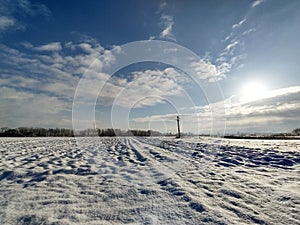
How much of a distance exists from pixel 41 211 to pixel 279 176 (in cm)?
560

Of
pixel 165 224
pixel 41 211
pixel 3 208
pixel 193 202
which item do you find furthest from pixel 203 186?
pixel 3 208

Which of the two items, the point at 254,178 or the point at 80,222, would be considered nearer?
the point at 80,222

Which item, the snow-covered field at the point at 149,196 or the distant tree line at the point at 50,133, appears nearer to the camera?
the snow-covered field at the point at 149,196

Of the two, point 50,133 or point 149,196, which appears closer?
point 149,196

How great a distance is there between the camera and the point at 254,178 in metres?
5.03

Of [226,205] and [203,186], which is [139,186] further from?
[226,205]

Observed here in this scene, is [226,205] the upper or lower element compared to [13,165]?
lower

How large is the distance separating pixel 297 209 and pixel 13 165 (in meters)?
7.86

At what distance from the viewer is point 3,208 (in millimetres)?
3420

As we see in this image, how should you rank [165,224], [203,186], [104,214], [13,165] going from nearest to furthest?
[165,224] → [104,214] → [203,186] → [13,165]

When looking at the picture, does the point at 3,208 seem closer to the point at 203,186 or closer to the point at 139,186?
the point at 139,186

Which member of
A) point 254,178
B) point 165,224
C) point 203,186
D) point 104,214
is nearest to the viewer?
point 165,224

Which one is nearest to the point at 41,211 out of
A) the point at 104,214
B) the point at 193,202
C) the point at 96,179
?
the point at 104,214

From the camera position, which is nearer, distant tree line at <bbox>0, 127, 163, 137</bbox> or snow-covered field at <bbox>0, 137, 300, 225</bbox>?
snow-covered field at <bbox>0, 137, 300, 225</bbox>
